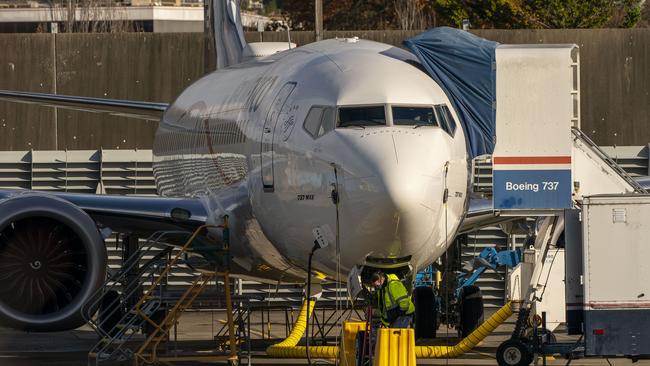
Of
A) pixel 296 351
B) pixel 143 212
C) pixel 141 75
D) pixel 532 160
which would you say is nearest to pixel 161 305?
pixel 143 212

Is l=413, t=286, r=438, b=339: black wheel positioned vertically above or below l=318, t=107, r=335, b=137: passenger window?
below

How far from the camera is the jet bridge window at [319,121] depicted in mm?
15086

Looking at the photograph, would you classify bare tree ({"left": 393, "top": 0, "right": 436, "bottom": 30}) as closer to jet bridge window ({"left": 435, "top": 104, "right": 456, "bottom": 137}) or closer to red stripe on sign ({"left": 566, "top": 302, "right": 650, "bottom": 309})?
red stripe on sign ({"left": 566, "top": 302, "right": 650, "bottom": 309})

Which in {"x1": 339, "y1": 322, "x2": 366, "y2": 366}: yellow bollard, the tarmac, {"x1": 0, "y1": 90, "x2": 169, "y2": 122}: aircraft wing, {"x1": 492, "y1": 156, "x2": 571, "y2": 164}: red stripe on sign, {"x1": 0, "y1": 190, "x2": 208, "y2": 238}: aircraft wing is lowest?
the tarmac

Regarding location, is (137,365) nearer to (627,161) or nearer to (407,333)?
(407,333)

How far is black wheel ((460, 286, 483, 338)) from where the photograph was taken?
21969mm

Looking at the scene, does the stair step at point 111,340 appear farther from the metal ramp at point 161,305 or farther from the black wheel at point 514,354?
the black wheel at point 514,354

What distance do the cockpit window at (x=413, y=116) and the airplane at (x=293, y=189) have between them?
1 cm

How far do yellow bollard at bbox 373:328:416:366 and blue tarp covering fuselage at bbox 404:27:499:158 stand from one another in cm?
404

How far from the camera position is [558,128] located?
16.5m

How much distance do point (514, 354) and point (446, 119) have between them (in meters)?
3.25

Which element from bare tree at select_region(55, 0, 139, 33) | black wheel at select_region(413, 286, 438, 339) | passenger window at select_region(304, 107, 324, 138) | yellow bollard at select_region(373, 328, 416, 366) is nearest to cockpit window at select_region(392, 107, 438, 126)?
passenger window at select_region(304, 107, 324, 138)

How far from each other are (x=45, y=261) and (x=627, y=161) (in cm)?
1636

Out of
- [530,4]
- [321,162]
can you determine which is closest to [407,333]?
[321,162]
